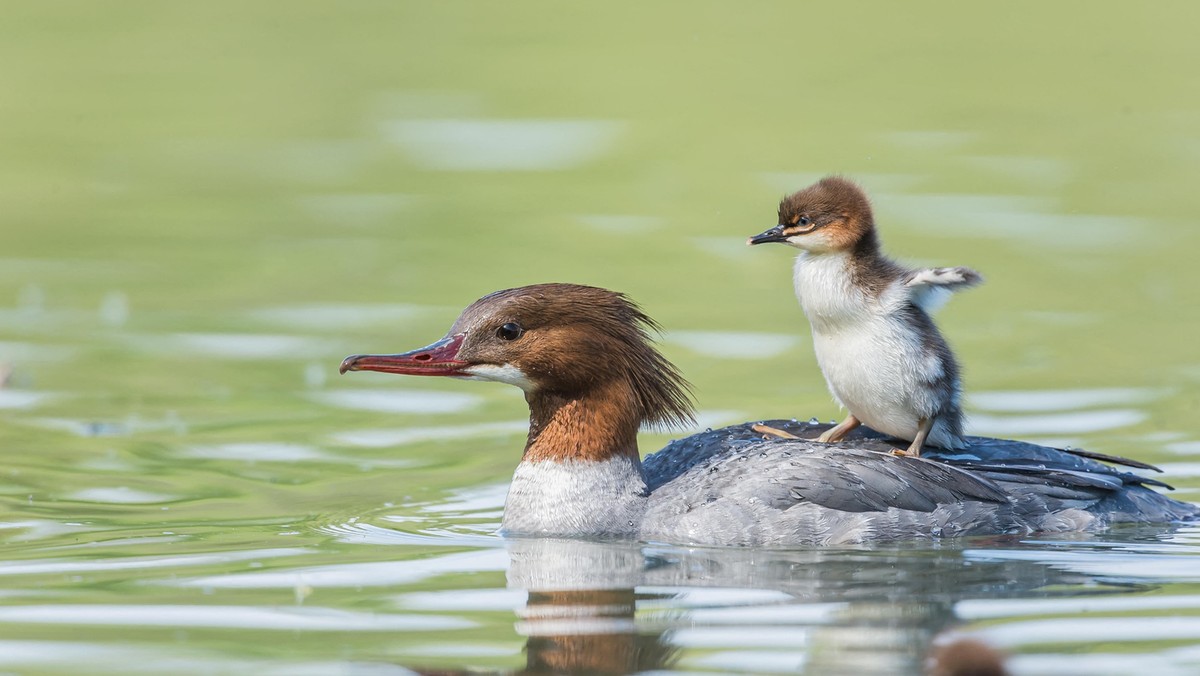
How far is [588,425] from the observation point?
28.1ft

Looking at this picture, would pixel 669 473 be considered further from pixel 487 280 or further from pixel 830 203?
pixel 487 280

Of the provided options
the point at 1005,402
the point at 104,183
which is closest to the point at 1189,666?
the point at 1005,402

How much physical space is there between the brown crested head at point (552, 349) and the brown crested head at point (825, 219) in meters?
0.70

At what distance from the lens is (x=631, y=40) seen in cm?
2269

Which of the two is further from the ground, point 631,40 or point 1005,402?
point 631,40

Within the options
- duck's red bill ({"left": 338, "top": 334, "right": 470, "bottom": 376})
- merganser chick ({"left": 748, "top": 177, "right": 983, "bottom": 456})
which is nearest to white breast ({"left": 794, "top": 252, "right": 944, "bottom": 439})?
merganser chick ({"left": 748, "top": 177, "right": 983, "bottom": 456})

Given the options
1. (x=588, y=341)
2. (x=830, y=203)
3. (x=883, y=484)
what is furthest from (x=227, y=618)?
(x=830, y=203)

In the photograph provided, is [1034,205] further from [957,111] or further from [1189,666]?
[1189,666]

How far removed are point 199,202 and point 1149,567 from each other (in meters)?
10.3

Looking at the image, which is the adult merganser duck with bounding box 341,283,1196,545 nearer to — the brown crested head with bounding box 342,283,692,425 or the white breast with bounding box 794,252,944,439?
the brown crested head with bounding box 342,283,692,425

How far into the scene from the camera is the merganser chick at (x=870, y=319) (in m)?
8.45

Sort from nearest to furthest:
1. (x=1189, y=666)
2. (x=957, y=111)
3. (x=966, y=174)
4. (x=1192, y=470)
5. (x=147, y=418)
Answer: (x=1189, y=666)
(x=1192, y=470)
(x=147, y=418)
(x=966, y=174)
(x=957, y=111)

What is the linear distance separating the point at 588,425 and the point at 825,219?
4.35 feet

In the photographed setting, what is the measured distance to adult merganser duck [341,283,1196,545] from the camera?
823 centimetres
